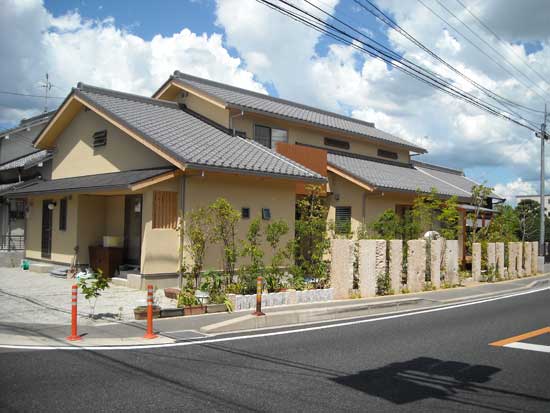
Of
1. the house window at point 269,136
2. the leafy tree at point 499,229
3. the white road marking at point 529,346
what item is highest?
the house window at point 269,136

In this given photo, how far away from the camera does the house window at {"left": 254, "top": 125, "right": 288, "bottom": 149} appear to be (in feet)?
66.2

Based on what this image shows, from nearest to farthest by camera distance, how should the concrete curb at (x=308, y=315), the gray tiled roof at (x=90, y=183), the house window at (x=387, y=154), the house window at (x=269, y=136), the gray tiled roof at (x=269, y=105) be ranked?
the concrete curb at (x=308, y=315) < the gray tiled roof at (x=90, y=183) < the gray tiled roof at (x=269, y=105) < the house window at (x=269, y=136) < the house window at (x=387, y=154)

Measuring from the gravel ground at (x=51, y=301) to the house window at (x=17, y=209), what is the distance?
649 centimetres

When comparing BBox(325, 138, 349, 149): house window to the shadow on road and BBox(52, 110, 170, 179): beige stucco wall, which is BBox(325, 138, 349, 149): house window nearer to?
BBox(52, 110, 170, 179): beige stucco wall

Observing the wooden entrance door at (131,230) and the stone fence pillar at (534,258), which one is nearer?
the wooden entrance door at (131,230)

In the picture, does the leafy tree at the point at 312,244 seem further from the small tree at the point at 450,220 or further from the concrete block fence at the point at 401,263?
the small tree at the point at 450,220

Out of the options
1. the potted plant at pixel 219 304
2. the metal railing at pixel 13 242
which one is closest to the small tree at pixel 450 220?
the potted plant at pixel 219 304

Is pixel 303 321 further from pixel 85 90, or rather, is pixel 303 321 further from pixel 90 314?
pixel 85 90

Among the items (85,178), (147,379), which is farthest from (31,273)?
(147,379)

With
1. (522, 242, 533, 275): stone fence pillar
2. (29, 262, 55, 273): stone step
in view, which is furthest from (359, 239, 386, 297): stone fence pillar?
(522, 242, 533, 275): stone fence pillar

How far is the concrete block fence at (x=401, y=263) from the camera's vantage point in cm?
1369

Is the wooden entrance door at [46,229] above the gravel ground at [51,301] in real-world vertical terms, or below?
above

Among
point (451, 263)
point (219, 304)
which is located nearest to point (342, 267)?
point (219, 304)

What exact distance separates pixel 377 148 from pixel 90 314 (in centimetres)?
1867
